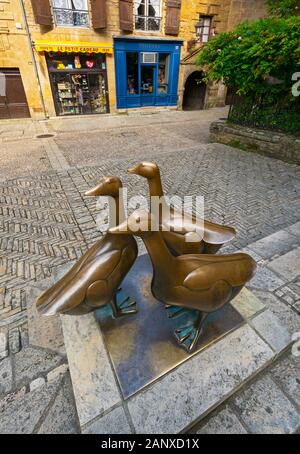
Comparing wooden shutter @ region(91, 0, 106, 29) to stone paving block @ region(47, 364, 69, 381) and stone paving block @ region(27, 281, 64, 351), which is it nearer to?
stone paving block @ region(27, 281, 64, 351)

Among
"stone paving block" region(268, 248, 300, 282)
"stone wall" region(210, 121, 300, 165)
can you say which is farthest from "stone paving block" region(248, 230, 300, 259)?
"stone wall" region(210, 121, 300, 165)

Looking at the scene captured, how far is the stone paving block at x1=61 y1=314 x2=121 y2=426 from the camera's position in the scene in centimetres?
179

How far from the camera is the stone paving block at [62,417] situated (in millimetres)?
1936

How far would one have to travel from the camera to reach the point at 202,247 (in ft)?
7.00

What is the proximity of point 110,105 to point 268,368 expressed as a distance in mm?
17186

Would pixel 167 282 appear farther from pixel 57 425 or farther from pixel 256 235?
pixel 256 235

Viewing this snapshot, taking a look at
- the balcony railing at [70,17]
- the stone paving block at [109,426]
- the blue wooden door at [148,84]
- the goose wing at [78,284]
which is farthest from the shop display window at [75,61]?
the stone paving block at [109,426]

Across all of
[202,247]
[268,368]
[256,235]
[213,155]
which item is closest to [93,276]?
[202,247]

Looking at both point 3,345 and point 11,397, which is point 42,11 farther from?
point 11,397

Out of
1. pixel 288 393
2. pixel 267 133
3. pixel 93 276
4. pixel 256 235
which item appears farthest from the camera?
pixel 267 133

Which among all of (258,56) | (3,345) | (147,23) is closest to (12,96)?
(147,23)

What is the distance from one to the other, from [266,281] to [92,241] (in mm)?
2810

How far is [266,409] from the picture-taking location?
1975mm

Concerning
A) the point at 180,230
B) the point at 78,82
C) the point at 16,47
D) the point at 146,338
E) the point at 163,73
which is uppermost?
the point at 16,47
